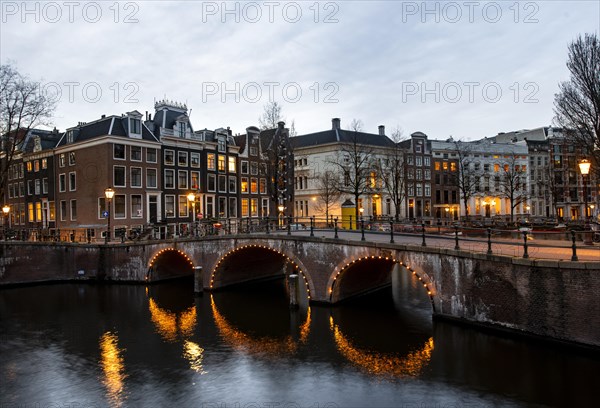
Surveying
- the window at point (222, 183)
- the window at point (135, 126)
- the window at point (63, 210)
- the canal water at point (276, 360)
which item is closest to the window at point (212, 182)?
the window at point (222, 183)

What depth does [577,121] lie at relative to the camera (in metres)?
27.3

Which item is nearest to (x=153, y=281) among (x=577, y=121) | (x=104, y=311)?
(x=104, y=311)

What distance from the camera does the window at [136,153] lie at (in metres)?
40.4

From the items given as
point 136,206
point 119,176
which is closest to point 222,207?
point 136,206

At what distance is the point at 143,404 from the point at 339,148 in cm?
4633

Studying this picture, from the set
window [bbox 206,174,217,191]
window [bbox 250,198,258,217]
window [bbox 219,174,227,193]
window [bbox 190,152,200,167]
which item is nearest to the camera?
window [bbox 190,152,200,167]

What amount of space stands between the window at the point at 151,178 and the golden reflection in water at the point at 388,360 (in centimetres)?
2968

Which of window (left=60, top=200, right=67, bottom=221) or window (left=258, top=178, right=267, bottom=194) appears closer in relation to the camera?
window (left=60, top=200, right=67, bottom=221)

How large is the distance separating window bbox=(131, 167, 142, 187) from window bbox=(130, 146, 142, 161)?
35.6 inches

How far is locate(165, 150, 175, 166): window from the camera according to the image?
141ft

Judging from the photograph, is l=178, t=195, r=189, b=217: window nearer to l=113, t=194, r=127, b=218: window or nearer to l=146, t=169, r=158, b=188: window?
l=146, t=169, r=158, b=188: window

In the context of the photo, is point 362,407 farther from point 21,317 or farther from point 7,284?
point 7,284

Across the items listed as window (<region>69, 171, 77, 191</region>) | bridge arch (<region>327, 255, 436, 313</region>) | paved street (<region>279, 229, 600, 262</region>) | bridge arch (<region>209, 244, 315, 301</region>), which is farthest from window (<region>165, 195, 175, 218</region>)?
paved street (<region>279, 229, 600, 262</region>)

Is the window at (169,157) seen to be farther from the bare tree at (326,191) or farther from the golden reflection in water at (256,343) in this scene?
the golden reflection in water at (256,343)
